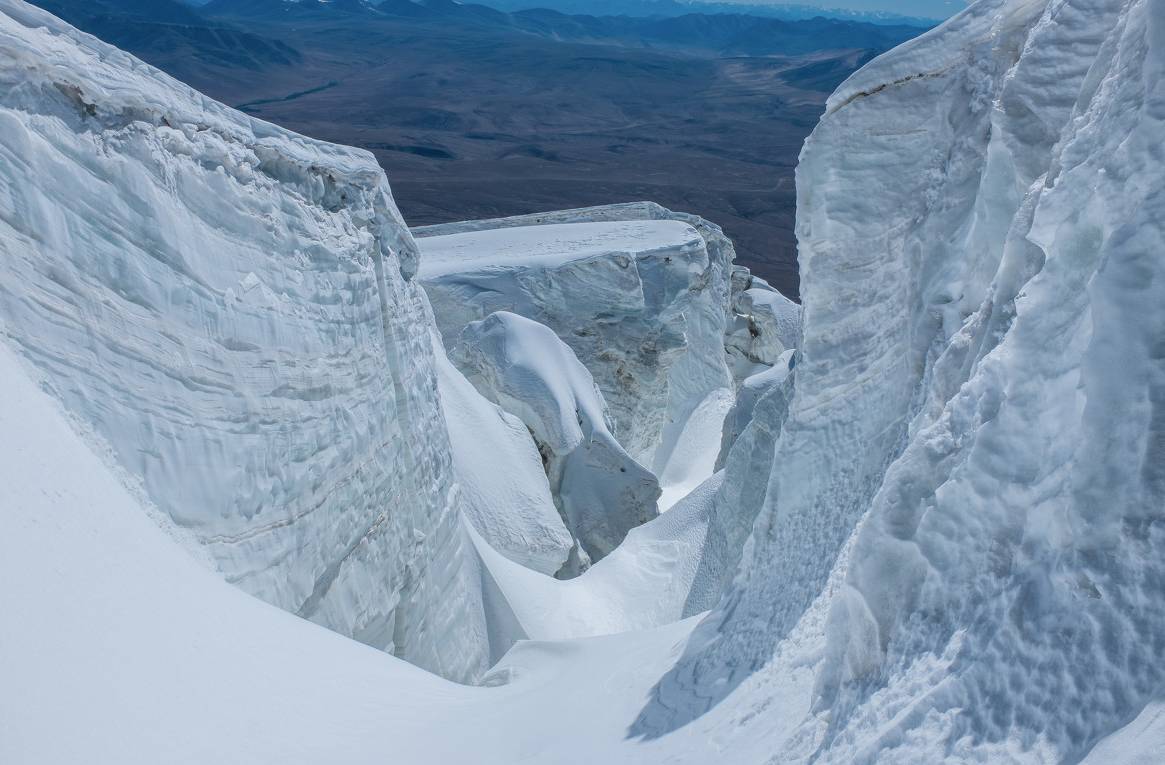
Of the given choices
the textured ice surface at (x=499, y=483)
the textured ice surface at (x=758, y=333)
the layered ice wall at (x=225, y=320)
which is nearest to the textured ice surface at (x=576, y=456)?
the textured ice surface at (x=499, y=483)

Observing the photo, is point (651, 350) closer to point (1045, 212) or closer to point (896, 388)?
point (896, 388)

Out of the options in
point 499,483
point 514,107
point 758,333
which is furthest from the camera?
point 514,107

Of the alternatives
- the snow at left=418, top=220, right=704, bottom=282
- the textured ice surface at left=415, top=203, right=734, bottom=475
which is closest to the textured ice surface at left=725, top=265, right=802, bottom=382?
the textured ice surface at left=415, top=203, right=734, bottom=475

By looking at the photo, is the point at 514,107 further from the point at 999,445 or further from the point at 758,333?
the point at 999,445

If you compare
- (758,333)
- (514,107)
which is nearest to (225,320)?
(758,333)

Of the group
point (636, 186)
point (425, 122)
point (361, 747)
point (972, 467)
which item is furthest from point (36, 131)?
point (425, 122)

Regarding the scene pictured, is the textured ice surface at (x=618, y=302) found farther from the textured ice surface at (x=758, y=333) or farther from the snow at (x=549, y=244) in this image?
the textured ice surface at (x=758, y=333)

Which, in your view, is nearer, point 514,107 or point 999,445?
point 999,445
